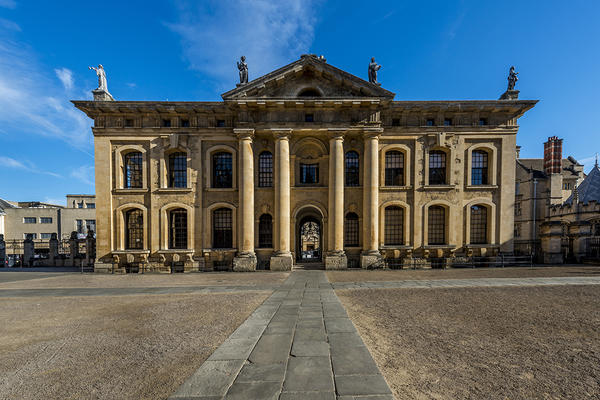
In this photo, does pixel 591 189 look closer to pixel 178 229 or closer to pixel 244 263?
pixel 244 263

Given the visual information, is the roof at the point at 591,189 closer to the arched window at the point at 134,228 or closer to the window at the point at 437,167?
the window at the point at 437,167

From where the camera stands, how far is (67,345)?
535cm

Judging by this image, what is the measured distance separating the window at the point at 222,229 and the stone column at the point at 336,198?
771cm

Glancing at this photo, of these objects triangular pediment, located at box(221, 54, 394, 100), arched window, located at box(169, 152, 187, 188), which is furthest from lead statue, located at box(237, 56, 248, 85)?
arched window, located at box(169, 152, 187, 188)

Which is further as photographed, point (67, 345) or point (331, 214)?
point (331, 214)

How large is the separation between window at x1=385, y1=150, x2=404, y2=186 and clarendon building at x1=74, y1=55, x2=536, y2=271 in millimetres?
79

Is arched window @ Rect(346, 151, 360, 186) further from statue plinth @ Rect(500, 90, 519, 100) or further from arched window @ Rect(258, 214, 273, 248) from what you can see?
statue plinth @ Rect(500, 90, 519, 100)

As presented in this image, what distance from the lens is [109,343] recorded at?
17.7ft

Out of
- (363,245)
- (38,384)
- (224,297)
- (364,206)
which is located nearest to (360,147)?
(364,206)

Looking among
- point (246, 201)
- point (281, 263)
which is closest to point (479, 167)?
point (281, 263)

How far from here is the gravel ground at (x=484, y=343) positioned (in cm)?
370

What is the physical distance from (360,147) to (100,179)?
20001mm

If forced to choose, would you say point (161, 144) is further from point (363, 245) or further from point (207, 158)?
point (363, 245)

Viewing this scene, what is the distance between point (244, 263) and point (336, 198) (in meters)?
8.06
